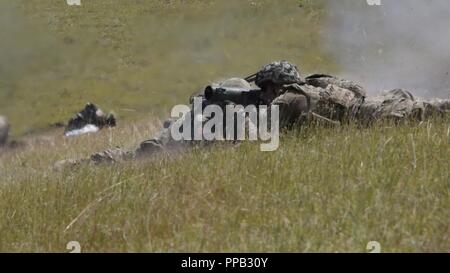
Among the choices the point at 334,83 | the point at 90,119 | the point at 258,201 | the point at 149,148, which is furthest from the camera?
the point at 90,119

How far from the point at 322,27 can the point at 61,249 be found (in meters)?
28.1

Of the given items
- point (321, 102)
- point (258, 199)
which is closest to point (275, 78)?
point (321, 102)

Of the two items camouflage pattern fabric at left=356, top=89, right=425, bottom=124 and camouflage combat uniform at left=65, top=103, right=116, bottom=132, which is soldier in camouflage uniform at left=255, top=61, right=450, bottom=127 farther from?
camouflage combat uniform at left=65, top=103, right=116, bottom=132

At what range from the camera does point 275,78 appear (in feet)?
26.9

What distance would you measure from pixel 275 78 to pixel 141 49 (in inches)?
981

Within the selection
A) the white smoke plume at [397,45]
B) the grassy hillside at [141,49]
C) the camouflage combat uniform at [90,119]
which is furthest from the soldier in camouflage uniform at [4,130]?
the white smoke plume at [397,45]

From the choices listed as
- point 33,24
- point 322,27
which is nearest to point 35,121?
point 33,24

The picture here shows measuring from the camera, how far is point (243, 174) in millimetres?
5719

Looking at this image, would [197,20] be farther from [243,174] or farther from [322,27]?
[243,174]

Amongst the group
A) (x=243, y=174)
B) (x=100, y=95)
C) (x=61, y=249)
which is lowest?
(x=61, y=249)

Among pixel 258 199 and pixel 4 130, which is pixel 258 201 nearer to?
pixel 258 199

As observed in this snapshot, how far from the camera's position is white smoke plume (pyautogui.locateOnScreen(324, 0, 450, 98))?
16.7 meters
